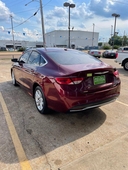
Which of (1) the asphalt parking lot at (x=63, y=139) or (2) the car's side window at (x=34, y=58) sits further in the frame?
(2) the car's side window at (x=34, y=58)

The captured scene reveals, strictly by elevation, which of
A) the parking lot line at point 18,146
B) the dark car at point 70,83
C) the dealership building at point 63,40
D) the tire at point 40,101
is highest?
the dealership building at point 63,40

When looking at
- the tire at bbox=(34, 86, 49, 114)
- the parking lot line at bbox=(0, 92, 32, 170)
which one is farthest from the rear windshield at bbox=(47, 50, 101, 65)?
the parking lot line at bbox=(0, 92, 32, 170)

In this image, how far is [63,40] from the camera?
92125 mm

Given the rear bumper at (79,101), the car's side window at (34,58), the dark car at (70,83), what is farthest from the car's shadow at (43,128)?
the car's side window at (34,58)

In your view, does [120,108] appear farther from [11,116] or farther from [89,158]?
[11,116]

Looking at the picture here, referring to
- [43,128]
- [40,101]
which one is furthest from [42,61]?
[43,128]

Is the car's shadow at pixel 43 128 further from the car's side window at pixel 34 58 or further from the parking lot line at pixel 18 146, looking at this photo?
the car's side window at pixel 34 58

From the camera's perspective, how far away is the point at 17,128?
10.3 feet

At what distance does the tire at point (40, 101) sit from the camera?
137 inches

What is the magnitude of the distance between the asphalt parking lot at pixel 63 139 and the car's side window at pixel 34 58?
1218 mm

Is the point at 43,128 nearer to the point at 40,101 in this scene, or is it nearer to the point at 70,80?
the point at 40,101

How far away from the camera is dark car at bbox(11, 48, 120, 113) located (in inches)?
111

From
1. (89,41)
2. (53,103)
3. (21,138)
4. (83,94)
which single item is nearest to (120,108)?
(83,94)

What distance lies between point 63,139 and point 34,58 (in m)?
2.36
